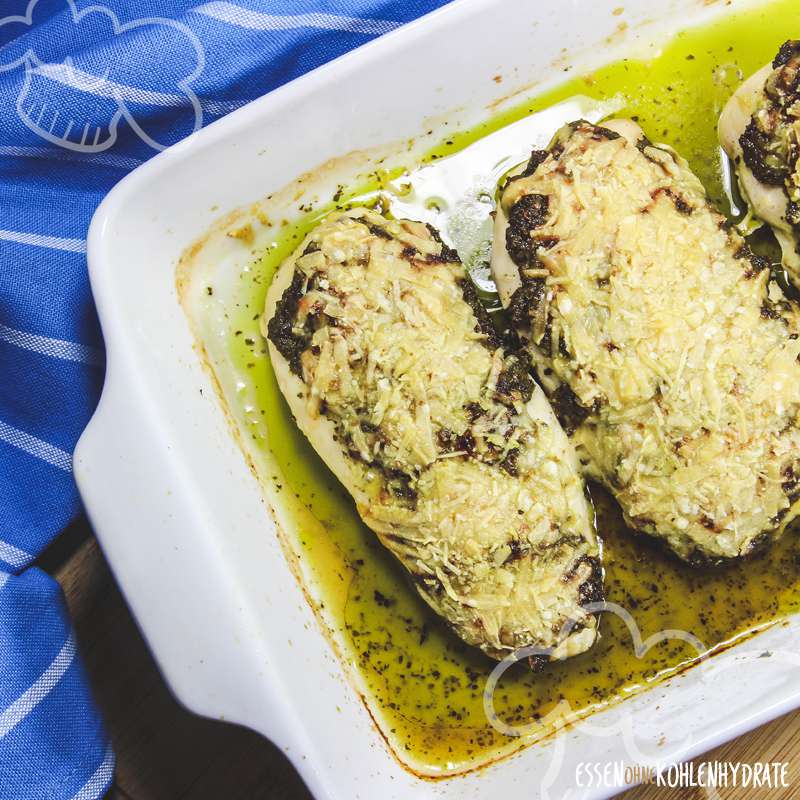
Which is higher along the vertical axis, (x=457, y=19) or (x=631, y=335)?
(x=457, y=19)

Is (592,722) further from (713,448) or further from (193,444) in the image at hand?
(193,444)

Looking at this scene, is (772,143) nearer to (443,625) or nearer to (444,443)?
(444,443)

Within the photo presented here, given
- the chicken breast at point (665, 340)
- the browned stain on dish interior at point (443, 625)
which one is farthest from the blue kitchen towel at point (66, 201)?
the chicken breast at point (665, 340)

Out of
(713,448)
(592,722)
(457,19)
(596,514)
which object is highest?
(457,19)

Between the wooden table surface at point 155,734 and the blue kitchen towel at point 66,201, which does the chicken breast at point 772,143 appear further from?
the wooden table surface at point 155,734

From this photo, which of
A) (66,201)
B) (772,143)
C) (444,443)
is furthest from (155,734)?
(772,143)

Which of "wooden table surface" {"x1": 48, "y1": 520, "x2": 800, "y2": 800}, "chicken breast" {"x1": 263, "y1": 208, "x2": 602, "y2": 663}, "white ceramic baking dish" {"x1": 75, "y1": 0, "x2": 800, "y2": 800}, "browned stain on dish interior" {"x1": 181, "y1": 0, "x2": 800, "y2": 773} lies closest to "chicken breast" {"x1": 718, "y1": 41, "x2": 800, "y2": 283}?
"browned stain on dish interior" {"x1": 181, "y1": 0, "x2": 800, "y2": 773}

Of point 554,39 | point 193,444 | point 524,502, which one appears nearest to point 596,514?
point 524,502

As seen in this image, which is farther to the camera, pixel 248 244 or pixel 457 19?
pixel 248 244
